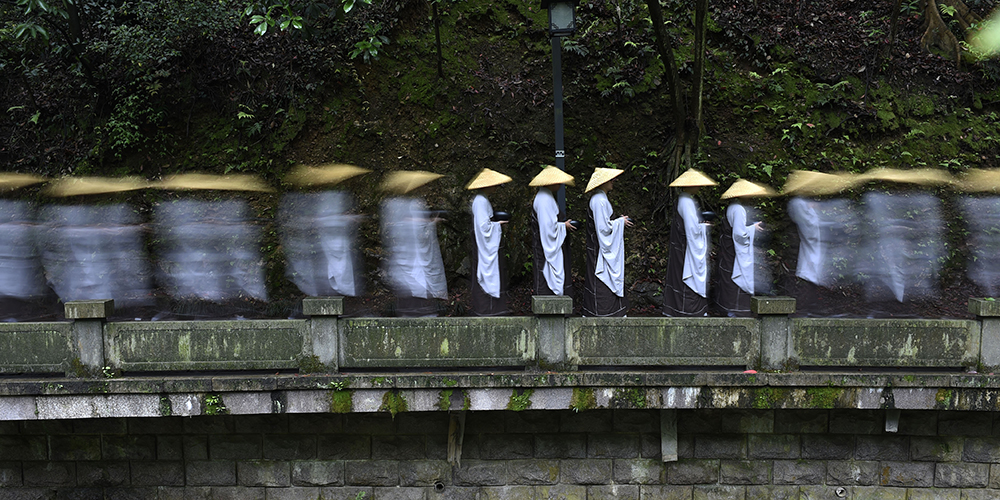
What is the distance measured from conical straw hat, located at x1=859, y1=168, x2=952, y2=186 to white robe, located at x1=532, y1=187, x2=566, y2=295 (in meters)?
6.44

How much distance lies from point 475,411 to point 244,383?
2398mm

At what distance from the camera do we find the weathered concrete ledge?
6.03m

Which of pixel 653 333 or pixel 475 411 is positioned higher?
pixel 653 333

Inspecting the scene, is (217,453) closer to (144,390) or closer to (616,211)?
(144,390)

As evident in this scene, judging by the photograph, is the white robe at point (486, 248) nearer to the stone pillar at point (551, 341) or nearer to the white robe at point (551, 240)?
the white robe at point (551, 240)

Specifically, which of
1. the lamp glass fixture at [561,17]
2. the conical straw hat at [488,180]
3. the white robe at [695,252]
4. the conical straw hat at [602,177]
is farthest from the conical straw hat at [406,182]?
the white robe at [695,252]

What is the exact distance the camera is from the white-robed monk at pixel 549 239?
688 cm

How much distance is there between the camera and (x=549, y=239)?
688 centimetres

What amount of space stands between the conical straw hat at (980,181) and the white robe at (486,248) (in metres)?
6.80

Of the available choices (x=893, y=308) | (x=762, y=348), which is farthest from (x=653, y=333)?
(x=893, y=308)

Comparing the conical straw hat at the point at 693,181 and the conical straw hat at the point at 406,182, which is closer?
the conical straw hat at the point at 693,181

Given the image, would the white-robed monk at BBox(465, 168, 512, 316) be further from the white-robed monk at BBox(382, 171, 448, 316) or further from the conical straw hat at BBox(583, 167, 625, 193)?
the conical straw hat at BBox(583, 167, 625, 193)

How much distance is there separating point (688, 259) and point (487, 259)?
7.75 ft

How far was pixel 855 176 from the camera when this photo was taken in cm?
1045
